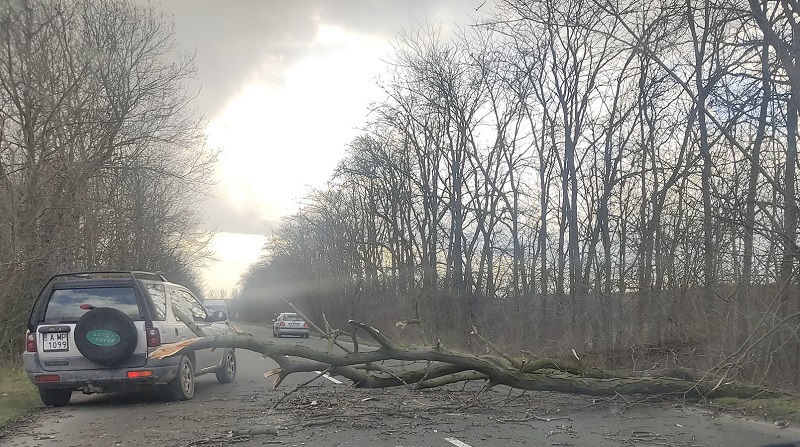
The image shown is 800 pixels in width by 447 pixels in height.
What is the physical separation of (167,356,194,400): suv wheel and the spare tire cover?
1.00m

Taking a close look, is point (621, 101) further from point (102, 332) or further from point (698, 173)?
point (102, 332)

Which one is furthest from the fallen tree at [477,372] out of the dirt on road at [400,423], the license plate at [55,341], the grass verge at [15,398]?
the grass verge at [15,398]

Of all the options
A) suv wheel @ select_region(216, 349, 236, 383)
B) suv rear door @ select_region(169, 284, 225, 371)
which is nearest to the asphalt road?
suv rear door @ select_region(169, 284, 225, 371)

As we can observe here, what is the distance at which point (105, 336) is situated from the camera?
10.4 m

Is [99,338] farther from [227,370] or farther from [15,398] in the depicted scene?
[227,370]

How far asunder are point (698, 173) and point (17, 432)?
12901 millimetres

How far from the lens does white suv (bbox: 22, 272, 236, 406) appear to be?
10.4 m

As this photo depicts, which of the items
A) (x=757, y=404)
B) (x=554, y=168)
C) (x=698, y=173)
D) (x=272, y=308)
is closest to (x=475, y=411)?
(x=757, y=404)

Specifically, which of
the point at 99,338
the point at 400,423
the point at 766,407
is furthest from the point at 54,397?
the point at 766,407

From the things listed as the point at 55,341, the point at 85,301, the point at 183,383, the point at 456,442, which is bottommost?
the point at 456,442

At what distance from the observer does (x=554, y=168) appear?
29.9m

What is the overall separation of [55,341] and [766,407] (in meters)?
10.2

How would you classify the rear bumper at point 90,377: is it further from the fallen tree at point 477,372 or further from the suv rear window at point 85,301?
the fallen tree at point 477,372

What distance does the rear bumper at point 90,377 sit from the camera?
1043 centimetres
